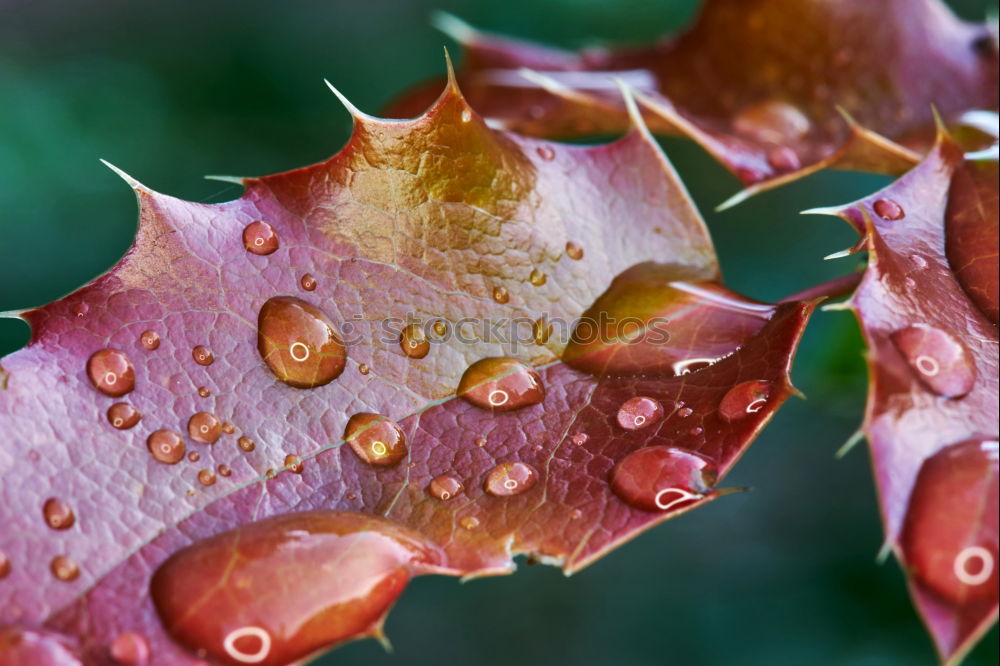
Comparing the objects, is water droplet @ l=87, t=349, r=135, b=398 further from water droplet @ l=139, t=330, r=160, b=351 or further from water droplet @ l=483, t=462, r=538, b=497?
water droplet @ l=483, t=462, r=538, b=497

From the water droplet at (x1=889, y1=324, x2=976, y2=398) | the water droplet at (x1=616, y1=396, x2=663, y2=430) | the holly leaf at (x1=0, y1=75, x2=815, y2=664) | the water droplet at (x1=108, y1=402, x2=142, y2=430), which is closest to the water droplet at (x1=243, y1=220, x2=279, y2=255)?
the holly leaf at (x1=0, y1=75, x2=815, y2=664)

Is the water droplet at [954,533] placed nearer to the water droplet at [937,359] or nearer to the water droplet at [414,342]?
the water droplet at [937,359]

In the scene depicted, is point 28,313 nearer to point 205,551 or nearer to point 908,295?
point 205,551

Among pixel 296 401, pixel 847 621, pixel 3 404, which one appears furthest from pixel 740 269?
pixel 3 404

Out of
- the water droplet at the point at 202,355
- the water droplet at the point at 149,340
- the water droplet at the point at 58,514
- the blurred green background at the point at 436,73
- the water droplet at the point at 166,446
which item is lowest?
the blurred green background at the point at 436,73

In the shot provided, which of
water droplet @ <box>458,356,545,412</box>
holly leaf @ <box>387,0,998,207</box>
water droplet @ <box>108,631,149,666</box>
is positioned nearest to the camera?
water droplet @ <box>108,631,149,666</box>

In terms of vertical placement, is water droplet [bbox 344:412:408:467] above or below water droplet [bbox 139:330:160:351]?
below

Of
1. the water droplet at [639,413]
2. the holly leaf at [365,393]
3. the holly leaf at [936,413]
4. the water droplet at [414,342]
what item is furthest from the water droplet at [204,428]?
the holly leaf at [936,413]
